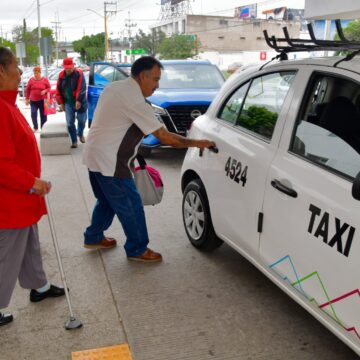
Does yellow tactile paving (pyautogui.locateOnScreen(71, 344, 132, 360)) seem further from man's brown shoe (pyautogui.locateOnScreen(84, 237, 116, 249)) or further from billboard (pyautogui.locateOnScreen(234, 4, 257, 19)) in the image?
billboard (pyautogui.locateOnScreen(234, 4, 257, 19))

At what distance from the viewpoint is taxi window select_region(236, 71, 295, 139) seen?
10.4 ft

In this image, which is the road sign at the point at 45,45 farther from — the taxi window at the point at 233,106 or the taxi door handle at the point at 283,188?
the taxi door handle at the point at 283,188

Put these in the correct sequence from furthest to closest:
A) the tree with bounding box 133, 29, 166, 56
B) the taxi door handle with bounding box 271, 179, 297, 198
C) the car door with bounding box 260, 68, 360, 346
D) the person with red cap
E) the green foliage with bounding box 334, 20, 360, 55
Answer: the tree with bounding box 133, 29, 166, 56
the person with red cap
the green foliage with bounding box 334, 20, 360, 55
the taxi door handle with bounding box 271, 179, 297, 198
the car door with bounding box 260, 68, 360, 346

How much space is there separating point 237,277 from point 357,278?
1727mm

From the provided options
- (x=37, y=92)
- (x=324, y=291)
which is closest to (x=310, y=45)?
(x=324, y=291)

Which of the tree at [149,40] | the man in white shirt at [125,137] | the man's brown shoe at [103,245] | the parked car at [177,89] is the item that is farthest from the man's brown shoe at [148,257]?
the tree at [149,40]

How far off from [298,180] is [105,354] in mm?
1592

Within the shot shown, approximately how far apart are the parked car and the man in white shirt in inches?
166

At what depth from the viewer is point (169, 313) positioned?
3371 mm

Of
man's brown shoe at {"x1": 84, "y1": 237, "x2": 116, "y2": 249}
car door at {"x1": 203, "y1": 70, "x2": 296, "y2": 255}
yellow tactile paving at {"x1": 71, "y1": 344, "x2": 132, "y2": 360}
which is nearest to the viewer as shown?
yellow tactile paving at {"x1": 71, "y1": 344, "x2": 132, "y2": 360}

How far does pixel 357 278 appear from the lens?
7.40ft

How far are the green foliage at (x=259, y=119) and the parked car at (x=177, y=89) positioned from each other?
177 inches

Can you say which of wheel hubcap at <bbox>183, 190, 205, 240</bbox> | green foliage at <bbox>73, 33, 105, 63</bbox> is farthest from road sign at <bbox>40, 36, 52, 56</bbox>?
green foliage at <bbox>73, 33, 105, 63</bbox>

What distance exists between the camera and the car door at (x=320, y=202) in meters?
2.35
